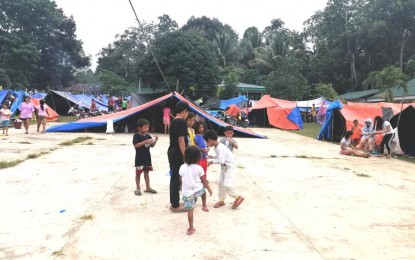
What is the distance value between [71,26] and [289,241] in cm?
4969

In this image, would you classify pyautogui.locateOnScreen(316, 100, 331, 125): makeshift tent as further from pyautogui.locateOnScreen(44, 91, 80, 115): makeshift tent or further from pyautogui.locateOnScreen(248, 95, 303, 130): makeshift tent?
pyautogui.locateOnScreen(44, 91, 80, 115): makeshift tent

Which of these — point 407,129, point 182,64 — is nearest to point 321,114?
point 182,64

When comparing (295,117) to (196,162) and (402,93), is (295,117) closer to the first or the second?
(402,93)

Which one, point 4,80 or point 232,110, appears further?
point 4,80

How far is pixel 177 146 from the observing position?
4.54 meters

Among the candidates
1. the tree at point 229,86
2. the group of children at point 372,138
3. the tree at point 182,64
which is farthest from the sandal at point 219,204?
the tree at point 229,86

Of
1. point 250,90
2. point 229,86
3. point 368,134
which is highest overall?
point 229,86

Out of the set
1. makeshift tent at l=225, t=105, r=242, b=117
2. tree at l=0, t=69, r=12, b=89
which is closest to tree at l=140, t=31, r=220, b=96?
makeshift tent at l=225, t=105, r=242, b=117

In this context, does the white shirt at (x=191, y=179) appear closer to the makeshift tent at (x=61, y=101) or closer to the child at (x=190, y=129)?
the child at (x=190, y=129)

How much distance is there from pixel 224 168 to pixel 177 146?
2.59 ft

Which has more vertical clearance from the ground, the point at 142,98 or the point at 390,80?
the point at 390,80

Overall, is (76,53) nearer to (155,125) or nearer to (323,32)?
(323,32)

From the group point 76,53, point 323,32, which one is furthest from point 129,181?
point 76,53

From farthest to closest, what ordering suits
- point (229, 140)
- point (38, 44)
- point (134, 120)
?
1. point (38, 44)
2. point (134, 120)
3. point (229, 140)
